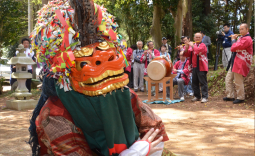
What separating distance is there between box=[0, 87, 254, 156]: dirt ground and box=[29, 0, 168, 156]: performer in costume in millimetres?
2123

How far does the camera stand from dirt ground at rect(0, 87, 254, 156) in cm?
363

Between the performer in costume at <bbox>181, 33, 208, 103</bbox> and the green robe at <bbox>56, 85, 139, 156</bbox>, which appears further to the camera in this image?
the performer in costume at <bbox>181, 33, 208, 103</bbox>

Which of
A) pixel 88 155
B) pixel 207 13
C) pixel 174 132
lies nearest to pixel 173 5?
pixel 207 13

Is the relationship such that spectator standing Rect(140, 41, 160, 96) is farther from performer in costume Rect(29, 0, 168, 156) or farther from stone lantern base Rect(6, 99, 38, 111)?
performer in costume Rect(29, 0, 168, 156)

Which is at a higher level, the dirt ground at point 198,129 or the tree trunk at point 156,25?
the tree trunk at point 156,25

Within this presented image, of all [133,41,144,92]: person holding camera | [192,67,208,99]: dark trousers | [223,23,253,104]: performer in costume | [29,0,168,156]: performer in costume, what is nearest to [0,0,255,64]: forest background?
[133,41,144,92]: person holding camera

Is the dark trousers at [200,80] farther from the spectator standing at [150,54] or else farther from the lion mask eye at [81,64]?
the lion mask eye at [81,64]

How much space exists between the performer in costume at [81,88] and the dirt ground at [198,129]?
6.96 ft

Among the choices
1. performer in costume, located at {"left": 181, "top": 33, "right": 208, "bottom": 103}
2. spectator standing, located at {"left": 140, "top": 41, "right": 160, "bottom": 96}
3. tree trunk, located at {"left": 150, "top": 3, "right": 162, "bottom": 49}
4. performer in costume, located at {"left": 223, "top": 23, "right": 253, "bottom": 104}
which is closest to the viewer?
performer in costume, located at {"left": 223, "top": 23, "right": 253, "bottom": 104}

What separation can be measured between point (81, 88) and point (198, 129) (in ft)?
12.1

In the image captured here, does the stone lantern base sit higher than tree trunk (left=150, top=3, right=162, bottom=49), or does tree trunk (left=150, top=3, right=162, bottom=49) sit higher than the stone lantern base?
tree trunk (left=150, top=3, right=162, bottom=49)

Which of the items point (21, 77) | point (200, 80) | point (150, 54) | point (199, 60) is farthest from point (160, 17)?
point (21, 77)

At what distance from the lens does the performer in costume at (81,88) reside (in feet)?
4.89

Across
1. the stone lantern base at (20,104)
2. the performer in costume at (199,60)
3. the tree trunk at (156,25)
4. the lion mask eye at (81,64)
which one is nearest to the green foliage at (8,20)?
the stone lantern base at (20,104)
